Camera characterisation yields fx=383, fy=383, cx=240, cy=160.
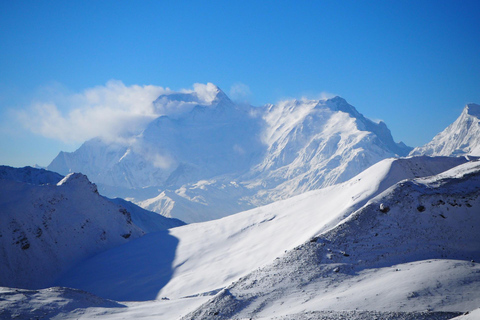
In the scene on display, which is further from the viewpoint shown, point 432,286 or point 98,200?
point 98,200

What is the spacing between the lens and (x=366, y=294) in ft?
63.6

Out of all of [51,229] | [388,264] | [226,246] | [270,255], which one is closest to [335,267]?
[388,264]

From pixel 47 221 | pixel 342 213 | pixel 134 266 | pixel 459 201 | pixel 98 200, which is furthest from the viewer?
pixel 98 200

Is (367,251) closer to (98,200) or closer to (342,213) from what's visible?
(342,213)

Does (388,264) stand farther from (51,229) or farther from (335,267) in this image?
(51,229)

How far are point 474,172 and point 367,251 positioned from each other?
13551 mm

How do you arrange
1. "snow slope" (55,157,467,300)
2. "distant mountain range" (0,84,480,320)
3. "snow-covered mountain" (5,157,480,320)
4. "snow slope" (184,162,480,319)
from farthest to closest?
"snow slope" (55,157,467,300)
"distant mountain range" (0,84,480,320)
"snow-covered mountain" (5,157,480,320)
"snow slope" (184,162,480,319)

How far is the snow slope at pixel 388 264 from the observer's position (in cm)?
1880

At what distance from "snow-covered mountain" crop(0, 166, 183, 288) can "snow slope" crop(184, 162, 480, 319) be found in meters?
32.8

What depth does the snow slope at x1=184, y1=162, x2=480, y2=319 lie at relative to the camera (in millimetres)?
18797

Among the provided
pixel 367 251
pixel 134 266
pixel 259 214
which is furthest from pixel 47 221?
pixel 367 251

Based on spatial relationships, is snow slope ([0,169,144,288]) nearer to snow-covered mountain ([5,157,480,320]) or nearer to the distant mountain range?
the distant mountain range

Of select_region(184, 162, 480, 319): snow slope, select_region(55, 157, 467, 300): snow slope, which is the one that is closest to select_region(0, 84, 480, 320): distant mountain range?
select_region(184, 162, 480, 319): snow slope

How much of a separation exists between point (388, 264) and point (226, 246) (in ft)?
80.6
